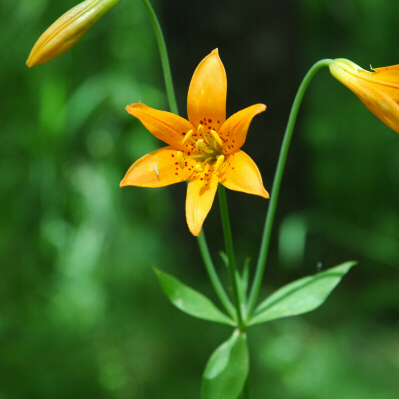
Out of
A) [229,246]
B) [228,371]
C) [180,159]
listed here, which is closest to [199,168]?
[180,159]

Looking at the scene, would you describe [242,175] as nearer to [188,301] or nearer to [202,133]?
[202,133]

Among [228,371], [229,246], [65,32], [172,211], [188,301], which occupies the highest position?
[65,32]

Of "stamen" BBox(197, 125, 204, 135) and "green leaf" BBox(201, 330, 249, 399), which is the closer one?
"stamen" BBox(197, 125, 204, 135)

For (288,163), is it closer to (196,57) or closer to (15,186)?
(196,57)

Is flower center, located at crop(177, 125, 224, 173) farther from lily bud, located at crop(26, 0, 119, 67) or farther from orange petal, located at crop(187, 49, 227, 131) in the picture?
lily bud, located at crop(26, 0, 119, 67)

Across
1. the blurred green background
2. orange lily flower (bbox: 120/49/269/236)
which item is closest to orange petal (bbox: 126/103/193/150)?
orange lily flower (bbox: 120/49/269/236)

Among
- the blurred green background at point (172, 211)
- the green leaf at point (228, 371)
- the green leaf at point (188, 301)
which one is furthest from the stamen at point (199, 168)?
the blurred green background at point (172, 211)

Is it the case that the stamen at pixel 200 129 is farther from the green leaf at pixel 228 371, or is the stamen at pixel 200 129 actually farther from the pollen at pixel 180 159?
the green leaf at pixel 228 371
